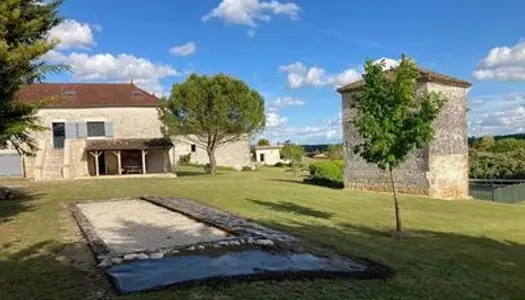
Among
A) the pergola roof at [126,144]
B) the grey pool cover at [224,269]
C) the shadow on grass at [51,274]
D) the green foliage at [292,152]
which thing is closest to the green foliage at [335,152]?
the green foliage at [292,152]

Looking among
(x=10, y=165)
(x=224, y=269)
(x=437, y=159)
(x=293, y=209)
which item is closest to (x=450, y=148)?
(x=437, y=159)

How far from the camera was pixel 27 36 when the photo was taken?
1324cm

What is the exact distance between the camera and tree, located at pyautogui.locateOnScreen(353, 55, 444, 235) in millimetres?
13398

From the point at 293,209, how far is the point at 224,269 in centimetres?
1049

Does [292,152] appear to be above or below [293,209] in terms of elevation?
above

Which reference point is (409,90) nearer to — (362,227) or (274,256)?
(362,227)

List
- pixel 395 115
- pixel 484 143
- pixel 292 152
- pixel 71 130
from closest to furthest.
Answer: pixel 395 115
pixel 71 130
pixel 484 143
pixel 292 152

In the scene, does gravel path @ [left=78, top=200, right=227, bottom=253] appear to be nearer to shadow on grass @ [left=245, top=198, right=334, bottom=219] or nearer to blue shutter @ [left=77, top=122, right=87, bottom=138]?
shadow on grass @ [left=245, top=198, right=334, bottom=219]

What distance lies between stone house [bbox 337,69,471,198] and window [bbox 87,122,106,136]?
19.8 metres

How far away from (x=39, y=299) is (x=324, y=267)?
4261 millimetres

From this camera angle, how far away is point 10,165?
3712 cm

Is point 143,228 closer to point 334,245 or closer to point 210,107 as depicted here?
point 334,245

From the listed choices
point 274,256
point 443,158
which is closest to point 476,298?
point 274,256

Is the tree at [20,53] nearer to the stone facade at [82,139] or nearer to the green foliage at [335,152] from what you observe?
the stone facade at [82,139]
